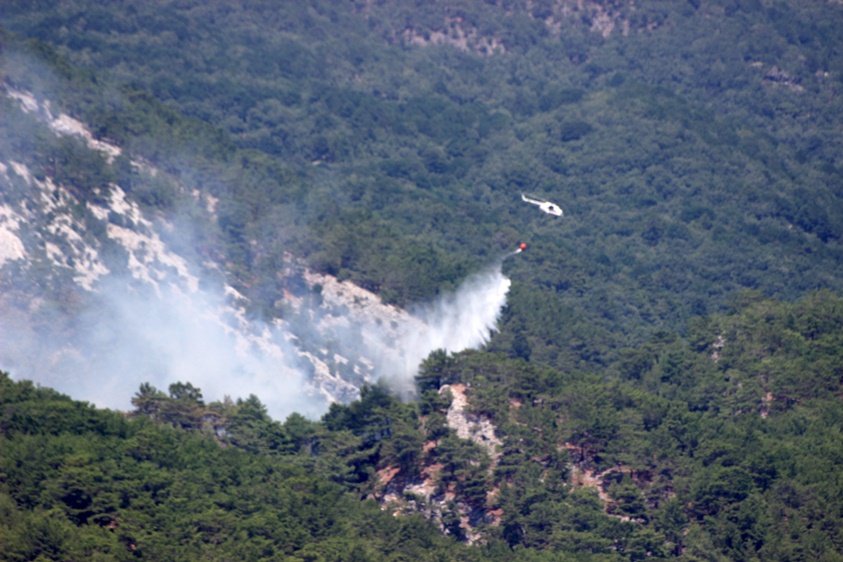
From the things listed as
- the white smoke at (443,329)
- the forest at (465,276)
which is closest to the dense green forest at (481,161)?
the forest at (465,276)

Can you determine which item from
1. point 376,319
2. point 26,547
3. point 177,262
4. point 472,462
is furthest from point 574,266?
point 26,547

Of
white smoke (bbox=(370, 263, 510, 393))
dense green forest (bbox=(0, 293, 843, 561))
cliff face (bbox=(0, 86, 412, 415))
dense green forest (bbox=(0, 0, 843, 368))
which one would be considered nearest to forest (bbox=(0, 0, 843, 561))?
dense green forest (bbox=(0, 293, 843, 561))

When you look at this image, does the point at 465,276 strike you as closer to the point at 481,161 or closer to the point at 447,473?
the point at 447,473

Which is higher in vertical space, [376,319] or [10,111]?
[10,111]

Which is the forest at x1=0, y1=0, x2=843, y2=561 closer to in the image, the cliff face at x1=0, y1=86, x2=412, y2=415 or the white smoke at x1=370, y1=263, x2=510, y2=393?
the cliff face at x1=0, y1=86, x2=412, y2=415

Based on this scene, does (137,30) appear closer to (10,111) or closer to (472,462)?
(10,111)

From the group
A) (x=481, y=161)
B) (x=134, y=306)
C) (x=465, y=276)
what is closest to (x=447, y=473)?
(x=134, y=306)
